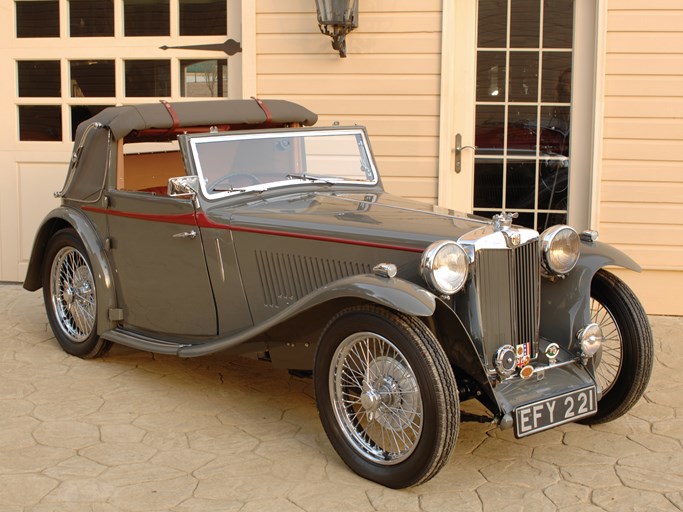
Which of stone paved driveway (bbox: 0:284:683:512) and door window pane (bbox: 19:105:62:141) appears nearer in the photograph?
stone paved driveway (bbox: 0:284:683:512)

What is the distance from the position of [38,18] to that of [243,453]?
4.63m

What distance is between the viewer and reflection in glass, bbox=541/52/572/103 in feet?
21.4

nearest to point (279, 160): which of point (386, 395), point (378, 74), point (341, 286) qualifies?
point (341, 286)

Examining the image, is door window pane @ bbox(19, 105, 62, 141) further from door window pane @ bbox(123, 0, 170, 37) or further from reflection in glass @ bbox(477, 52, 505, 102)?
reflection in glass @ bbox(477, 52, 505, 102)

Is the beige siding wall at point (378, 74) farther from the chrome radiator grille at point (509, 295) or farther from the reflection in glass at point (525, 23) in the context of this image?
the chrome radiator grille at point (509, 295)

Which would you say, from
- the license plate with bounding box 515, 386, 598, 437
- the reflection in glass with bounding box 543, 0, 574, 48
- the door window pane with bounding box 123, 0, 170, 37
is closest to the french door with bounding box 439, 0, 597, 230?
the reflection in glass with bounding box 543, 0, 574, 48

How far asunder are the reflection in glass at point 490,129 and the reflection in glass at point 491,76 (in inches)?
3.1

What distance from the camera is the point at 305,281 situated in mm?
4195

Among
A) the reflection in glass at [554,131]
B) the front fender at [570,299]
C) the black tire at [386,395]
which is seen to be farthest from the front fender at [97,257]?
the reflection in glass at [554,131]

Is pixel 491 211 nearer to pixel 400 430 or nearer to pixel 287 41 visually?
pixel 287 41

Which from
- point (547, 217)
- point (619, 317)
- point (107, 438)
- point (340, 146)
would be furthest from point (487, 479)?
point (547, 217)

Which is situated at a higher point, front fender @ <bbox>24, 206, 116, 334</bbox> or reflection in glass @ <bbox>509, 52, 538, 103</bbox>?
reflection in glass @ <bbox>509, 52, 538, 103</bbox>

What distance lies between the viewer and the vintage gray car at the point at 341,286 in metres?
3.61

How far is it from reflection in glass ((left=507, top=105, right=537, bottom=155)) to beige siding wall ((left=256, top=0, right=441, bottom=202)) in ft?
1.79
